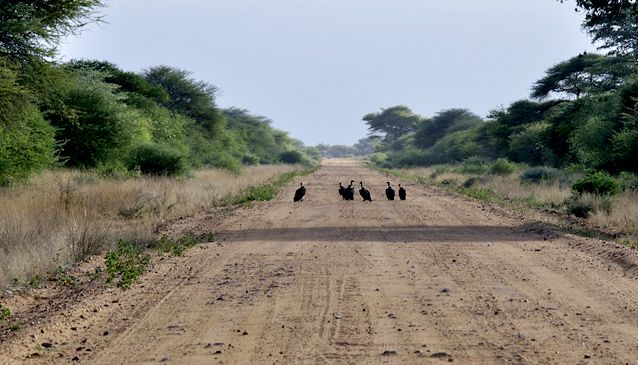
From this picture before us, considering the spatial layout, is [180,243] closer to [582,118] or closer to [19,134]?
[19,134]

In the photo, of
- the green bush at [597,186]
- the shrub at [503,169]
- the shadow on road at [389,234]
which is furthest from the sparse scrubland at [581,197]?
the shrub at [503,169]

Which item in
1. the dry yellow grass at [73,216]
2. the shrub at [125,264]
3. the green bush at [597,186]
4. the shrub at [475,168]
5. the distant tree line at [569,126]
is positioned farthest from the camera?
the shrub at [475,168]

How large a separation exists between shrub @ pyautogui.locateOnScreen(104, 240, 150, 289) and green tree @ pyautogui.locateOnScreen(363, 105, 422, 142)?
113 m

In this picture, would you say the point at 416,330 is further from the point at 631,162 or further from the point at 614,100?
the point at 614,100

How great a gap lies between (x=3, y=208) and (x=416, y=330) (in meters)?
10.4

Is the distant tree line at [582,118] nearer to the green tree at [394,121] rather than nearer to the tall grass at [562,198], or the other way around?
the tall grass at [562,198]

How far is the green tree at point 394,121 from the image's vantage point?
124 m

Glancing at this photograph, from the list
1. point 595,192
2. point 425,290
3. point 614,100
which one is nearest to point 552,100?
point 614,100

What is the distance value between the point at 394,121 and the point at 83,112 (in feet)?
333

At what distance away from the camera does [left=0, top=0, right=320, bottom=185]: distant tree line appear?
51.8 ft

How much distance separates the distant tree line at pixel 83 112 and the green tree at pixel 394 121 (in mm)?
65389

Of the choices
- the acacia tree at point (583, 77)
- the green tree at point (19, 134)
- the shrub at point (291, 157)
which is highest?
the acacia tree at point (583, 77)

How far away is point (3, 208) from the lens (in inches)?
575

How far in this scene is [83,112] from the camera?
25.0 metres
